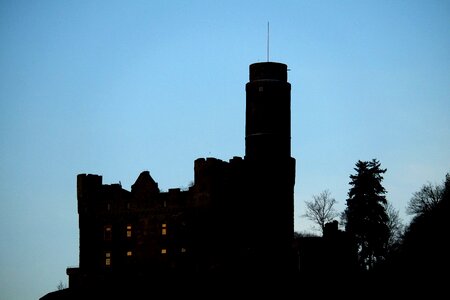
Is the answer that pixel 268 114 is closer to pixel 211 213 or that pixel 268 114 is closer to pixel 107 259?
pixel 211 213

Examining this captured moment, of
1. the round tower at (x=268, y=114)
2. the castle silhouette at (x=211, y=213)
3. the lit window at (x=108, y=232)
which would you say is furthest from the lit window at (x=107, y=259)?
the round tower at (x=268, y=114)

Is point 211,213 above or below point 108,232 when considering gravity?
above

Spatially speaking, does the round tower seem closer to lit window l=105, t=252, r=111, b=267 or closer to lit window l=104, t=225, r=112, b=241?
lit window l=104, t=225, r=112, b=241

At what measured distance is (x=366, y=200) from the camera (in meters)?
108

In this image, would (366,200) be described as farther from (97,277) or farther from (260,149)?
(97,277)

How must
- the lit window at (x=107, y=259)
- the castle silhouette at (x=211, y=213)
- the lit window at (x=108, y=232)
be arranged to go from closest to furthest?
the castle silhouette at (x=211, y=213) → the lit window at (x=107, y=259) → the lit window at (x=108, y=232)

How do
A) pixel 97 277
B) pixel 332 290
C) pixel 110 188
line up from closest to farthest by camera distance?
pixel 332 290
pixel 97 277
pixel 110 188

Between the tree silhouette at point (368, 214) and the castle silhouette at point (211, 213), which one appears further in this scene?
the tree silhouette at point (368, 214)

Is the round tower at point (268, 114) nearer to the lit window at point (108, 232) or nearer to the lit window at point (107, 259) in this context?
the lit window at point (108, 232)

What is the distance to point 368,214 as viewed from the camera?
107 metres

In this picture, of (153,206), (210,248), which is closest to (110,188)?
(153,206)

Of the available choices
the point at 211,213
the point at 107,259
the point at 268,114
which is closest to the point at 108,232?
the point at 107,259

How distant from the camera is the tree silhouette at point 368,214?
106 m

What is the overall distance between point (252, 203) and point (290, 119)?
8.51 meters
